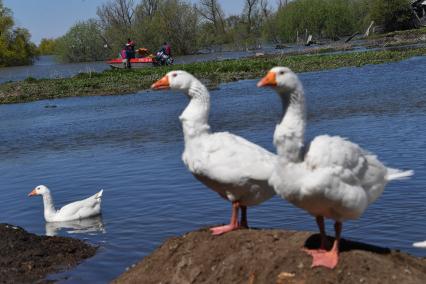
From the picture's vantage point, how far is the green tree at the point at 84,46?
10025 cm

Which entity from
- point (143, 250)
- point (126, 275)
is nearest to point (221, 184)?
point (126, 275)

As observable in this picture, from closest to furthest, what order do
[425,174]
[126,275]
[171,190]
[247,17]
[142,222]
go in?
[126,275]
[142,222]
[425,174]
[171,190]
[247,17]

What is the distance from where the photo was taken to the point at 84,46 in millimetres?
100625

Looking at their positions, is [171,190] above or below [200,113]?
below

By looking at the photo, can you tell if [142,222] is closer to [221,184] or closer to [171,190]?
[171,190]

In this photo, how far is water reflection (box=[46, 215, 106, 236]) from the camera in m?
12.6

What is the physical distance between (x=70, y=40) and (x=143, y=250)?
9469cm

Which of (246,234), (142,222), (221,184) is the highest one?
(221,184)

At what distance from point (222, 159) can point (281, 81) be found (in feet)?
4.99

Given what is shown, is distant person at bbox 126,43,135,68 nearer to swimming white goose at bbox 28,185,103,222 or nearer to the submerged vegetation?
the submerged vegetation

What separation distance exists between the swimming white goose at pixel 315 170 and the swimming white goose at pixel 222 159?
1.01m

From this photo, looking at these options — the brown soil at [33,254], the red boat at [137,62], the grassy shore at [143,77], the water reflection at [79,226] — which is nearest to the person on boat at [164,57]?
the red boat at [137,62]

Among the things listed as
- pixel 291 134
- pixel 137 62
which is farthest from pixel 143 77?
pixel 291 134

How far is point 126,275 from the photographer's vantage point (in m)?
7.83
